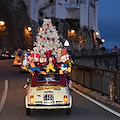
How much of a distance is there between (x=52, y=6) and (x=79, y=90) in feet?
243

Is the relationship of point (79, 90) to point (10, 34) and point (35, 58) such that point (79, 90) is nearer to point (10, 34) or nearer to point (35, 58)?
point (35, 58)

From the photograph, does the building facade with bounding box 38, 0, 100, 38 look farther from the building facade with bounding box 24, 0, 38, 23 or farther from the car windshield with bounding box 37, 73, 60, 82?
the car windshield with bounding box 37, 73, 60, 82

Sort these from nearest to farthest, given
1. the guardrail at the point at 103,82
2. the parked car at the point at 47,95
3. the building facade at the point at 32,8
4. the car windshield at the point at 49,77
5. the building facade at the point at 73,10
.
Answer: the parked car at the point at 47,95 < the car windshield at the point at 49,77 < the guardrail at the point at 103,82 < the building facade at the point at 32,8 < the building facade at the point at 73,10

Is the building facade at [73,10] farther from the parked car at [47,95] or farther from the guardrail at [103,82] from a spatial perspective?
the parked car at [47,95]

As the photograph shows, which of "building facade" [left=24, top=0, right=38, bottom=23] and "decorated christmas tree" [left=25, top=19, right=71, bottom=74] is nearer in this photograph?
"decorated christmas tree" [left=25, top=19, right=71, bottom=74]

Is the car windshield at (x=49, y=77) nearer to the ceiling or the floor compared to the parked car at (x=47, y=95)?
nearer to the ceiling

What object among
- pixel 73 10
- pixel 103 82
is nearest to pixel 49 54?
pixel 103 82

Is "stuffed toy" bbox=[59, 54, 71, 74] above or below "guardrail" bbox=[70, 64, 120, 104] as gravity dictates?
above

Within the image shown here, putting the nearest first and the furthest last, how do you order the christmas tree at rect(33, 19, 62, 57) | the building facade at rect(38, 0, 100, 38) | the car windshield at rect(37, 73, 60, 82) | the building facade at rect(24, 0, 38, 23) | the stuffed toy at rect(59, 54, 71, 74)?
1. the car windshield at rect(37, 73, 60, 82)
2. the stuffed toy at rect(59, 54, 71, 74)
3. the christmas tree at rect(33, 19, 62, 57)
4. the building facade at rect(24, 0, 38, 23)
5. the building facade at rect(38, 0, 100, 38)

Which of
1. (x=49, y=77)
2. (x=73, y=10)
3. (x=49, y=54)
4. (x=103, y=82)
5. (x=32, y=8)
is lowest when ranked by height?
(x=103, y=82)

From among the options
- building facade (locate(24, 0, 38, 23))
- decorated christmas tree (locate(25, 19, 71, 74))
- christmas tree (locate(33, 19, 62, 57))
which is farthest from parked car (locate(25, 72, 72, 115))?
building facade (locate(24, 0, 38, 23))

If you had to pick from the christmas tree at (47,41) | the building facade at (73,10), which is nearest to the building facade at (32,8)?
the building facade at (73,10)

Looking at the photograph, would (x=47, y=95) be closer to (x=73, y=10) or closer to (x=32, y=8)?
(x=32, y=8)

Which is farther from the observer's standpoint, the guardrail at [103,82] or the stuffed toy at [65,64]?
the guardrail at [103,82]
